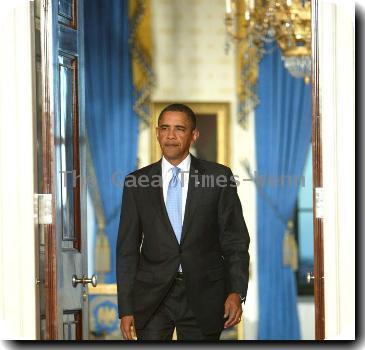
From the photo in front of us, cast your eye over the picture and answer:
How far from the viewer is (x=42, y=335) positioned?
3889 millimetres

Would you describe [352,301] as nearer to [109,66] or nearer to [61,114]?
[61,114]

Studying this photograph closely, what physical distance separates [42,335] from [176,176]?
3.79 feet

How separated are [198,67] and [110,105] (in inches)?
31.6

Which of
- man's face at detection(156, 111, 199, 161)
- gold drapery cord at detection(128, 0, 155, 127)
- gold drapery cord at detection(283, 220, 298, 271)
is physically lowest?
gold drapery cord at detection(283, 220, 298, 271)

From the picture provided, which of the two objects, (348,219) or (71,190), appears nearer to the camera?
(348,219)

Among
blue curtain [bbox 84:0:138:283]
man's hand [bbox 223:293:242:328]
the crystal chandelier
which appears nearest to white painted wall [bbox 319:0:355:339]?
man's hand [bbox 223:293:242:328]

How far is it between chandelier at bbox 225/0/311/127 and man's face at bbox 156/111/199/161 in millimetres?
1330

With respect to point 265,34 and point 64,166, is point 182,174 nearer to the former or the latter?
point 64,166

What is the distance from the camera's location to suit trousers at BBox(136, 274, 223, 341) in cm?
428

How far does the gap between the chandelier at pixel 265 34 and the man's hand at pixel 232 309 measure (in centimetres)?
215

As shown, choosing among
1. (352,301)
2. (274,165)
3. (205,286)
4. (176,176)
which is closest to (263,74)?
(274,165)

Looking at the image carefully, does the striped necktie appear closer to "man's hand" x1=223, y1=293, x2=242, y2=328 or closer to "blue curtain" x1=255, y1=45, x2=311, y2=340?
"man's hand" x1=223, y1=293, x2=242, y2=328

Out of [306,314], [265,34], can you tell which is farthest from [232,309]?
[306,314]

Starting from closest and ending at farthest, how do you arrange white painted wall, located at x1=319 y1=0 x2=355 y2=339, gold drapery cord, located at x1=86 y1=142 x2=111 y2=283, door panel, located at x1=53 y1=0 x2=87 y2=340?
white painted wall, located at x1=319 y1=0 x2=355 y2=339, door panel, located at x1=53 y1=0 x2=87 y2=340, gold drapery cord, located at x1=86 y1=142 x2=111 y2=283
